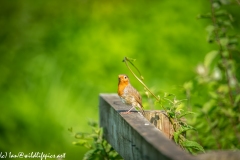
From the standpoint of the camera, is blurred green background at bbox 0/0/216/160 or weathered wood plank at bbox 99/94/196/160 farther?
blurred green background at bbox 0/0/216/160

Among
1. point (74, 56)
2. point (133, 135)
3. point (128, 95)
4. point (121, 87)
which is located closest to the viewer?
point (133, 135)

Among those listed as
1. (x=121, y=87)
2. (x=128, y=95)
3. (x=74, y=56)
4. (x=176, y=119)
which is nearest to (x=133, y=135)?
(x=176, y=119)

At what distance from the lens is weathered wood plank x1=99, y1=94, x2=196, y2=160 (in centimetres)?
201

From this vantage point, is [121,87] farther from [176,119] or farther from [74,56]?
[74,56]

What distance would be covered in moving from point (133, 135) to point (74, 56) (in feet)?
13.3

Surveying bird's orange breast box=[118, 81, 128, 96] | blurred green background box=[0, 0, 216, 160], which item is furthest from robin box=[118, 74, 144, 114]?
blurred green background box=[0, 0, 216, 160]

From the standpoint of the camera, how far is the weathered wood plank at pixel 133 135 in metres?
2.01

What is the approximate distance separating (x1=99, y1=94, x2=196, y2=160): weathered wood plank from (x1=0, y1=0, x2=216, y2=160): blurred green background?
2.05 m

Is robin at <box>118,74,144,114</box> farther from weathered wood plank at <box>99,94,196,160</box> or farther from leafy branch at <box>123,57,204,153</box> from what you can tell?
leafy branch at <box>123,57,204,153</box>

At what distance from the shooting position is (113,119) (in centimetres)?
315

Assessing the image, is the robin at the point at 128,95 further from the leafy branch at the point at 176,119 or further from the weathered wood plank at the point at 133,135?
the leafy branch at the point at 176,119

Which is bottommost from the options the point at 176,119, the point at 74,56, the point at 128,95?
the point at 176,119

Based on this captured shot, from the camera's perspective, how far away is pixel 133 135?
2469 millimetres

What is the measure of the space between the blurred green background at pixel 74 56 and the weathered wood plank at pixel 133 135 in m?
2.05
